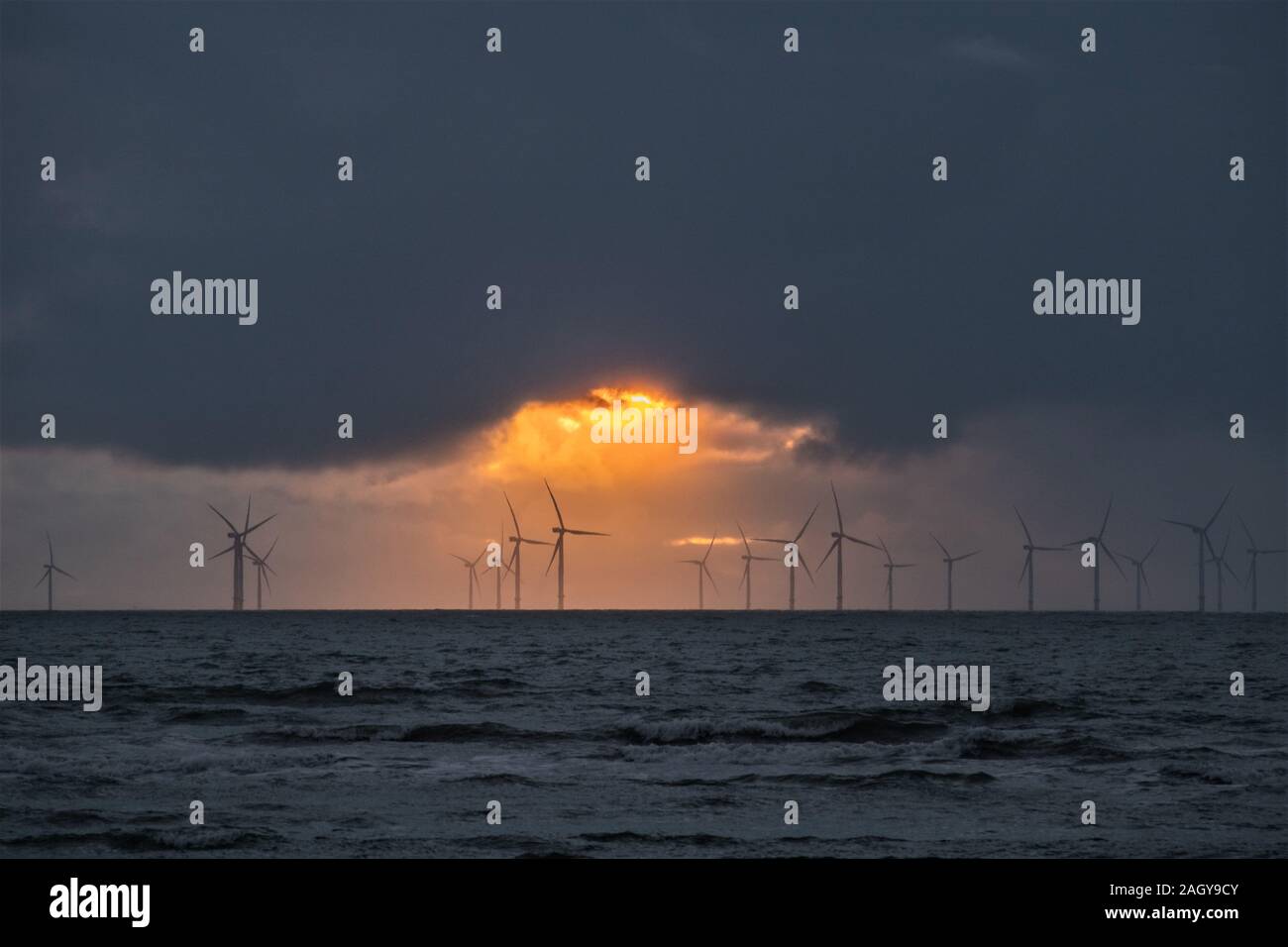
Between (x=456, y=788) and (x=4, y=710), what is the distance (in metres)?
26.3

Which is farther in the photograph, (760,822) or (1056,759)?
(1056,759)

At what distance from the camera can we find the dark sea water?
80.7 ft

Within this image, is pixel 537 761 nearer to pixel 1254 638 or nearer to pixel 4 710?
pixel 4 710

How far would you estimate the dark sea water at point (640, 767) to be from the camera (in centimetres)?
2459

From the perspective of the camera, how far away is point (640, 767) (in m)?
35.9
